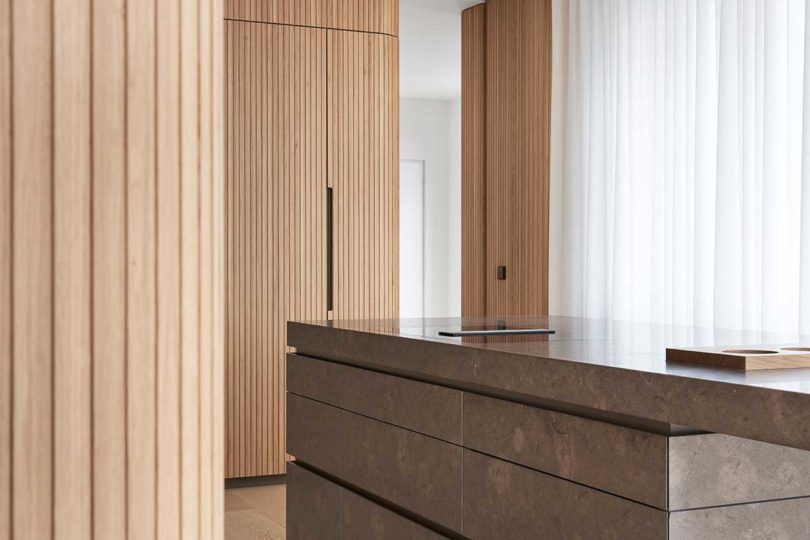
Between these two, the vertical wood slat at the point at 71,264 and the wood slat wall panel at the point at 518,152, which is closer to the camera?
the vertical wood slat at the point at 71,264

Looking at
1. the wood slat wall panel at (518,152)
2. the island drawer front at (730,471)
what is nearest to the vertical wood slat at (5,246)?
the island drawer front at (730,471)

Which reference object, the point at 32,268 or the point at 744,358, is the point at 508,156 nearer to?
the point at 744,358

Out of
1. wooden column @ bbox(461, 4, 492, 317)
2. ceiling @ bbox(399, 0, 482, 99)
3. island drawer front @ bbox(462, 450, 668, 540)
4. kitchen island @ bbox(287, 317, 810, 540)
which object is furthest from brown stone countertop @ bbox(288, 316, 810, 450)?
ceiling @ bbox(399, 0, 482, 99)

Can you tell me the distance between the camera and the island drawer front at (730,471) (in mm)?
1515

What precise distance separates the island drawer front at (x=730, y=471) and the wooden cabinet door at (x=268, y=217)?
3.49 m

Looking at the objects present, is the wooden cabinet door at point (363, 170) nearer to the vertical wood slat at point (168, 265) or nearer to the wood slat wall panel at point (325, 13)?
the wood slat wall panel at point (325, 13)

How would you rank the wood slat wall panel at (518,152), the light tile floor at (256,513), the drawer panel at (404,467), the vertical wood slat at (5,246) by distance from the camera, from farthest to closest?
1. the wood slat wall panel at (518,152)
2. the light tile floor at (256,513)
3. the drawer panel at (404,467)
4. the vertical wood slat at (5,246)

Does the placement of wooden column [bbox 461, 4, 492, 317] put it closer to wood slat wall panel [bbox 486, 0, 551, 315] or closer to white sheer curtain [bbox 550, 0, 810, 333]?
wood slat wall panel [bbox 486, 0, 551, 315]

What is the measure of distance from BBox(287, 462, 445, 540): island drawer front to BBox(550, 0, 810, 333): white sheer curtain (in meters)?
2.03

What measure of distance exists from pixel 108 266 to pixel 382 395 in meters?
1.79

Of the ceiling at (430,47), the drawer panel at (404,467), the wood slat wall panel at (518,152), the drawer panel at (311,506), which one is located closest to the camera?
the drawer panel at (404,467)

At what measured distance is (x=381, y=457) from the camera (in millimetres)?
2494

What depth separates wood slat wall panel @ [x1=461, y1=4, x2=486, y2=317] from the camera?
6078 millimetres

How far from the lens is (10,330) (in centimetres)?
73
